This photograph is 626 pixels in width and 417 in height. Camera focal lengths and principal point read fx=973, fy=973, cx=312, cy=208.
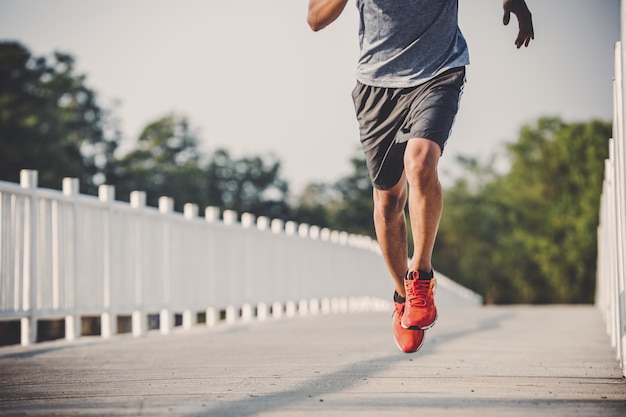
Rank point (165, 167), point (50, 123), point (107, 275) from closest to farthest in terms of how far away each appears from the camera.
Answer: point (107, 275) → point (50, 123) → point (165, 167)

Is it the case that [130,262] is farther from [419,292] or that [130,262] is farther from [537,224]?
[537,224]

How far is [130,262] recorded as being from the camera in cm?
947

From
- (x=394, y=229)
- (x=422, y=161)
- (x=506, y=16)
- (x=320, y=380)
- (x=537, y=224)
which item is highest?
(x=537, y=224)

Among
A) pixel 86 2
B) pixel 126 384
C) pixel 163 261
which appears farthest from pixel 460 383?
pixel 86 2

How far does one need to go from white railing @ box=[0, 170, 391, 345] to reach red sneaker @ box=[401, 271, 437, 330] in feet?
13.8

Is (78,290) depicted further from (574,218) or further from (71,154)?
(574,218)

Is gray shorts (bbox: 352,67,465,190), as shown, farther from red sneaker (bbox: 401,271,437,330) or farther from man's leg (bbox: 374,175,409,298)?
red sneaker (bbox: 401,271,437,330)

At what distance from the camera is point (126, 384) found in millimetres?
3830

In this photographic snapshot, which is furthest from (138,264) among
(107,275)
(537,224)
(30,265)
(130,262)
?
(537,224)

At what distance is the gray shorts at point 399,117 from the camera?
13.7ft

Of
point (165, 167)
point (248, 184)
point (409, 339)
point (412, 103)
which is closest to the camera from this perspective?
point (409, 339)

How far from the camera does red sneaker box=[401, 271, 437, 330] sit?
4117 mm

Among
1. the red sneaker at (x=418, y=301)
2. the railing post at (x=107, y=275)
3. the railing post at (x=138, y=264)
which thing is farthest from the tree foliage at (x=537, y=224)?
the red sneaker at (x=418, y=301)

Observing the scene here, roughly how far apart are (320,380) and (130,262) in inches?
232
